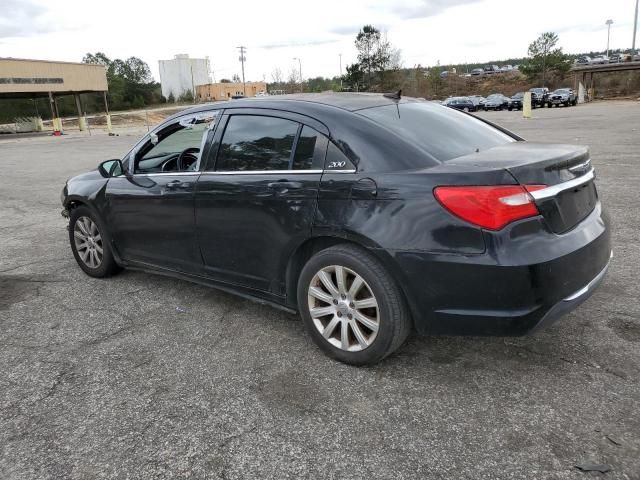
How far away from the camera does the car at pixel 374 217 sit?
2.68m

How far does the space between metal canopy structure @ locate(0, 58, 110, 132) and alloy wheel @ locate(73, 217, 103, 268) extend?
39.9 meters

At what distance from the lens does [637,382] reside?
9.50 ft

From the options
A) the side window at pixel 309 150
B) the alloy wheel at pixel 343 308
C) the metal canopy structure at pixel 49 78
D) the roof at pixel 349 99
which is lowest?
the alloy wheel at pixel 343 308

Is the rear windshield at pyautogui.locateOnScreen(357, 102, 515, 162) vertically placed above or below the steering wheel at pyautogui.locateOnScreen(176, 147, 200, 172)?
above

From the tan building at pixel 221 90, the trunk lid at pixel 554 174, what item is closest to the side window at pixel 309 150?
the trunk lid at pixel 554 174

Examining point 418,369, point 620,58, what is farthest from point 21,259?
point 620,58

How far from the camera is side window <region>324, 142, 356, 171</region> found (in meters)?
3.10

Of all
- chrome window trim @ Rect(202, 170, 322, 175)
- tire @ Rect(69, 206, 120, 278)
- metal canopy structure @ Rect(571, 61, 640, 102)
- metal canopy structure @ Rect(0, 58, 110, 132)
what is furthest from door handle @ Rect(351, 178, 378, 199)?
metal canopy structure @ Rect(571, 61, 640, 102)

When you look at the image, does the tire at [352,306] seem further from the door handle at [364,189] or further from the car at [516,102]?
the car at [516,102]

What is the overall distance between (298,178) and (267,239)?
49 centimetres

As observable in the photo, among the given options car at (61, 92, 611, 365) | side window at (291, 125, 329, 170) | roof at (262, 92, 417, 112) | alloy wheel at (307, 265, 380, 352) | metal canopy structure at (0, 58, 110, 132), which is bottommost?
alloy wheel at (307, 265, 380, 352)

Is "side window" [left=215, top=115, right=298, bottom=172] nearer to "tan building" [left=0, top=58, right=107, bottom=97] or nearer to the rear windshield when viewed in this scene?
the rear windshield

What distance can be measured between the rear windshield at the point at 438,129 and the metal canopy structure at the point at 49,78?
4211 centimetres

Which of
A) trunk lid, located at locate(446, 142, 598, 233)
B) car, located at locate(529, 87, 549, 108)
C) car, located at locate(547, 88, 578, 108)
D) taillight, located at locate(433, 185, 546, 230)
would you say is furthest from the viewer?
car, located at locate(529, 87, 549, 108)
